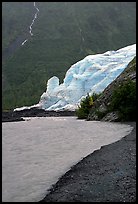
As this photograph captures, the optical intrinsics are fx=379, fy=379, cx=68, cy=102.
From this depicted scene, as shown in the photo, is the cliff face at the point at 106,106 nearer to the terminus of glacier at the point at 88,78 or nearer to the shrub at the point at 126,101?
the shrub at the point at 126,101

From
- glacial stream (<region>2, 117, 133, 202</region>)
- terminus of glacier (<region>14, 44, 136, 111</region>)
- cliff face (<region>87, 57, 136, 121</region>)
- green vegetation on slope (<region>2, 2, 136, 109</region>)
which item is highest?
green vegetation on slope (<region>2, 2, 136, 109</region>)

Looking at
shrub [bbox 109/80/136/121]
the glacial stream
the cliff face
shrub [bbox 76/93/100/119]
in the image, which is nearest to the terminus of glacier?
shrub [bbox 76/93/100/119]

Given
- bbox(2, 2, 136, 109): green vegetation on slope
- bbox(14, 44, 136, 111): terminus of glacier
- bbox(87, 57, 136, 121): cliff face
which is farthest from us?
bbox(2, 2, 136, 109): green vegetation on slope

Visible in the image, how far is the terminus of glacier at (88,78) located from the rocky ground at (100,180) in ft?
171

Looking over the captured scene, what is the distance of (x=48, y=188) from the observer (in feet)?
37.8

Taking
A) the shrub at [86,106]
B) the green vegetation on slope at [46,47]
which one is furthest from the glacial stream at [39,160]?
the green vegetation on slope at [46,47]

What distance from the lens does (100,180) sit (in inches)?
451

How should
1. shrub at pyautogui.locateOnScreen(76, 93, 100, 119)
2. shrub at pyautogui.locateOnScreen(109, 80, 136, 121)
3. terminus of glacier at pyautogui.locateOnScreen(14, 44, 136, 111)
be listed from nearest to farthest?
shrub at pyautogui.locateOnScreen(109, 80, 136, 121) → shrub at pyautogui.locateOnScreen(76, 93, 100, 119) → terminus of glacier at pyautogui.locateOnScreen(14, 44, 136, 111)

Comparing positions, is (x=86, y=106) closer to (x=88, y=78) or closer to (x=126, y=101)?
(x=126, y=101)

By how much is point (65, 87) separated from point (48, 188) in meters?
68.5

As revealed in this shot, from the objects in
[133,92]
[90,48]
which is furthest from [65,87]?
[90,48]

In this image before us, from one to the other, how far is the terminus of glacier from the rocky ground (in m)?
52.1

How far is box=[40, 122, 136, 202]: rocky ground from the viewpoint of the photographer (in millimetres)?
9977

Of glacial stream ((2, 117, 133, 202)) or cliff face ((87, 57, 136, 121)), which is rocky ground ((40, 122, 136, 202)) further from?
cliff face ((87, 57, 136, 121))
